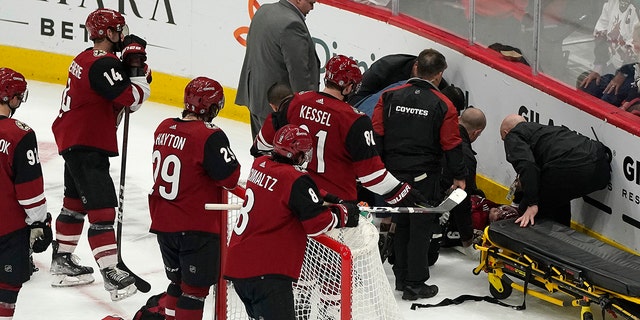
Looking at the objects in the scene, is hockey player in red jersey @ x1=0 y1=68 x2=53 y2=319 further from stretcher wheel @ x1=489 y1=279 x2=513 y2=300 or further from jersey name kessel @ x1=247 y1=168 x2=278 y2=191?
stretcher wheel @ x1=489 y1=279 x2=513 y2=300

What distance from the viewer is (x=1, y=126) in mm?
4719

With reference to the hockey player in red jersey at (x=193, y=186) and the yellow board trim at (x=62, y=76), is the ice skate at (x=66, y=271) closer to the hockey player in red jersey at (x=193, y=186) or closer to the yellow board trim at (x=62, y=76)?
the hockey player in red jersey at (x=193, y=186)

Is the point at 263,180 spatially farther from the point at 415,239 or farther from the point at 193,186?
the point at 415,239

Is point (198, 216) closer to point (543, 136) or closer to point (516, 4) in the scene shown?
point (543, 136)

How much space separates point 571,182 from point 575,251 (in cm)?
43

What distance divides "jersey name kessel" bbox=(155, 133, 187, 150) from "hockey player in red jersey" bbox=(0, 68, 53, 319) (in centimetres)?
49

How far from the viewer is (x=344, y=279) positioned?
4.17 metres

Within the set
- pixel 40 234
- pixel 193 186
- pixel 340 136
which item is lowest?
pixel 40 234

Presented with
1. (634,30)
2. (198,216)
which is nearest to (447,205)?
(198,216)

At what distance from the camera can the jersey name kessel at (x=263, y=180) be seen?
13.8 ft

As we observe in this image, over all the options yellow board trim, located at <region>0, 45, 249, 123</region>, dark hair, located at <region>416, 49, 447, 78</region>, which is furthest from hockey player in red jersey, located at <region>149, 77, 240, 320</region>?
yellow board trim, located at <region>0, 45, 249, 123</region>

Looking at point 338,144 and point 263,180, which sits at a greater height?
point 263,180

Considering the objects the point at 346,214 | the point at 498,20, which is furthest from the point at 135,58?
the point at 498,20

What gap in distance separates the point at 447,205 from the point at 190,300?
1120 mm
